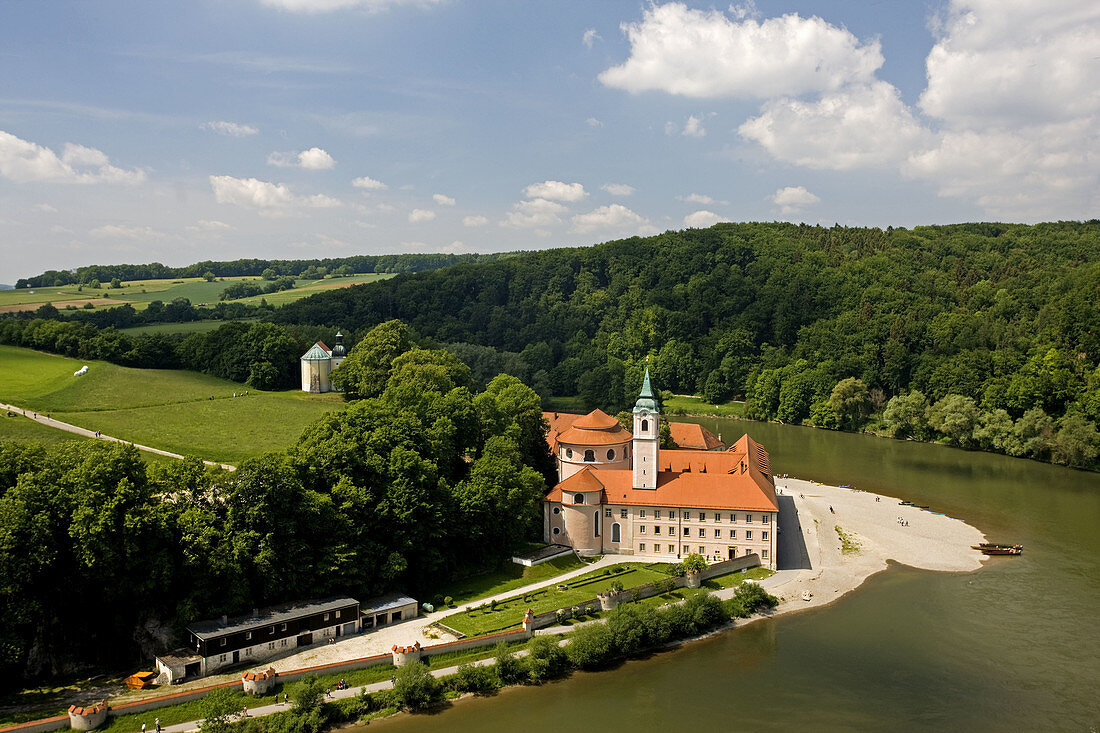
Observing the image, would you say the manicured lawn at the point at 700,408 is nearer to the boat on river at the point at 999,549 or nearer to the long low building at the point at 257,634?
the boat on river at the point at 999,549

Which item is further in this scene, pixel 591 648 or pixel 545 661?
pixel 591 648

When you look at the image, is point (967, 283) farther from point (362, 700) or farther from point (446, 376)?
point (362, 700)

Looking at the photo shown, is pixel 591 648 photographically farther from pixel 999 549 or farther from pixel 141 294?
pixel 141 294

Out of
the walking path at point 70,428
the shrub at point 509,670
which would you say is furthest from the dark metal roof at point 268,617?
the walking path at point 70,428

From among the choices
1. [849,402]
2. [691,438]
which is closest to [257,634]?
[691,438]

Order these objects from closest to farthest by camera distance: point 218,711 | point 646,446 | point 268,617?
point 218,711 < point 268,617 < point 646,446

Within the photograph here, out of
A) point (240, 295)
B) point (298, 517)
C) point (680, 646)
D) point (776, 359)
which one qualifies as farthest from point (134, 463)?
point (240, 295)
